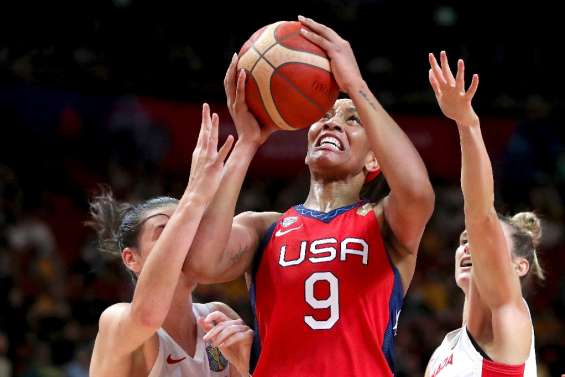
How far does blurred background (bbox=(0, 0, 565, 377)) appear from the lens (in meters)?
8.69

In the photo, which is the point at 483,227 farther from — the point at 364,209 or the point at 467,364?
the point at 467,364

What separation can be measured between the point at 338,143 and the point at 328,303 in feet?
2.11

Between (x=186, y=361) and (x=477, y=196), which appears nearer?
(x=477, y=196)

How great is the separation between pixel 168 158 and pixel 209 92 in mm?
877

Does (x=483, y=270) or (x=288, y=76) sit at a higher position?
(x=288, y=76)

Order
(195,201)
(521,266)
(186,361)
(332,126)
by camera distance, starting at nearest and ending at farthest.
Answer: (195,201) → (332,126) → (186,361) → (521,266)

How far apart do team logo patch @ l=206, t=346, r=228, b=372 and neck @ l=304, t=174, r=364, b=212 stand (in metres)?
0.79

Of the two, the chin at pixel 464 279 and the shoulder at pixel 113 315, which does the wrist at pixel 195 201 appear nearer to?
the shoulder at pixel 113 315

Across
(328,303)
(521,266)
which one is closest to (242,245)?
(328,303)

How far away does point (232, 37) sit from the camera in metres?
10.8

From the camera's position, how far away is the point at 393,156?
320 centimetres

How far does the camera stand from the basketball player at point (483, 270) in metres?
3.20

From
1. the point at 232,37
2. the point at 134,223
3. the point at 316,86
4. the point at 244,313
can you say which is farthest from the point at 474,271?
the point at 232,37

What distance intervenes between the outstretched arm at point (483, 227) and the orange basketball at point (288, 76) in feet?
1.30
